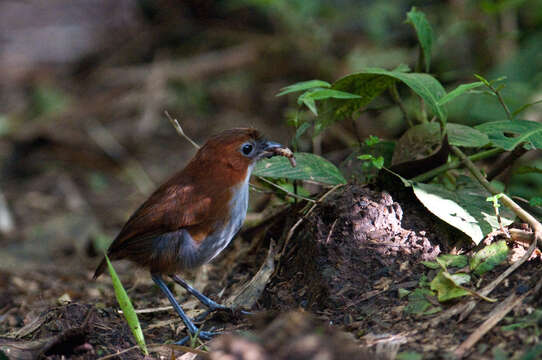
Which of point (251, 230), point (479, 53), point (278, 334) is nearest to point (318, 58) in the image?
point (479, 53)

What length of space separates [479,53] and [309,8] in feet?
6.82

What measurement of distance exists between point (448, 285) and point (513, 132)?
81cm

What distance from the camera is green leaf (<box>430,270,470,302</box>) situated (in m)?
2.70

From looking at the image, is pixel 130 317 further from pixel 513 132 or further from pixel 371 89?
pixel 513 132

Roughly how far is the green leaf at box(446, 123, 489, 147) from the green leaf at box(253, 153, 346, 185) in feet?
2.04

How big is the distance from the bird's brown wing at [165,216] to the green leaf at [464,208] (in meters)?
1.18

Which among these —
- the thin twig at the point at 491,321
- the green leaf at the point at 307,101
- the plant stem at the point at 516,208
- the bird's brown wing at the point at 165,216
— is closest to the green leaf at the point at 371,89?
the green leaf at the point at 307,101

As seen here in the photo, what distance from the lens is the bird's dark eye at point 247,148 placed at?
3643 millimetres

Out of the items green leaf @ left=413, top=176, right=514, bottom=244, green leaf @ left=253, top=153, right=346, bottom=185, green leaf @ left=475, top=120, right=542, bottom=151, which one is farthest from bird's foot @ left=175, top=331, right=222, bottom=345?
green leaf @ left=475, top=120, right=542, bottom=151

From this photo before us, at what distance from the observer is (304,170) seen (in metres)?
3.40

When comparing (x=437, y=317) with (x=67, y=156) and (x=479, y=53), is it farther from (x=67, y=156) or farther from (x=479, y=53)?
(x=67, y=156)

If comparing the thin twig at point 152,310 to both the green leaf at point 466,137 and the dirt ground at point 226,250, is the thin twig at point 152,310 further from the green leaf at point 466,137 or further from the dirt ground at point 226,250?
the green leaf at point 466,137

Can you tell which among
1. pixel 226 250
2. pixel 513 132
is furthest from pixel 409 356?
pixel 226 250

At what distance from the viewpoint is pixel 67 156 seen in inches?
307
